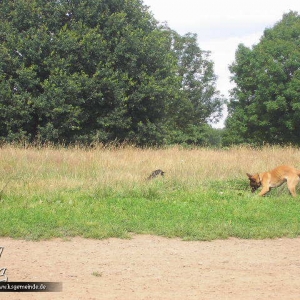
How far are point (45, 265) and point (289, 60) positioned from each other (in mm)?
34351

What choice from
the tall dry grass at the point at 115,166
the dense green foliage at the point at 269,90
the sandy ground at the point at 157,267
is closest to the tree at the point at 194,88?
the dense green foliage at the point at 269,90

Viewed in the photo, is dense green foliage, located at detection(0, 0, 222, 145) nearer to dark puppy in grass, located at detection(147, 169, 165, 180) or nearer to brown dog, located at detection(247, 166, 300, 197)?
dark puppy in grass, located at detection(147, 169, 165, 180)

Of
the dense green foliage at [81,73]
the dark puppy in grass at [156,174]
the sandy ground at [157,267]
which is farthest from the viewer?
the dense green foliage at [81,73]

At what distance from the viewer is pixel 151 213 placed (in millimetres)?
9406

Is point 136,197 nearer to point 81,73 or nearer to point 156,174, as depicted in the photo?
point 156,174

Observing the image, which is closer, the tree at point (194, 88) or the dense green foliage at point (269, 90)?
the dense green foliage at point (269, 90)

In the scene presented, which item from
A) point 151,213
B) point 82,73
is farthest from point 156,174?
point 82,73

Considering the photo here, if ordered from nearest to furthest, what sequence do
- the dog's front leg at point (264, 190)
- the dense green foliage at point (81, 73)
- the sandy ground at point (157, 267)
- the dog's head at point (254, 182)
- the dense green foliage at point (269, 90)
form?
the sandy ground at point (157, 267)
the dog's front leg at point (264, 190)
the dog's head at point (254, 182)
the dense green foliage at point (81, 73)
the dense green foliage at point (269, 90)

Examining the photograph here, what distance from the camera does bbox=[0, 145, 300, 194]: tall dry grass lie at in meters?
12.2

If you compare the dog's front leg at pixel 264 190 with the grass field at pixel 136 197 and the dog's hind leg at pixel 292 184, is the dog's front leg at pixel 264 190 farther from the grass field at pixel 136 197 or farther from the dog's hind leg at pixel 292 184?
the dog's hind leg at pixel 292 184

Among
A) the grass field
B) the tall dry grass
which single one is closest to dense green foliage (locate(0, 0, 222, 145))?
the tall dry grass

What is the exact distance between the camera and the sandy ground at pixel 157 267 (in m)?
5.27

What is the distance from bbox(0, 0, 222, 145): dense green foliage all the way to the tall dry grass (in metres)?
7.19

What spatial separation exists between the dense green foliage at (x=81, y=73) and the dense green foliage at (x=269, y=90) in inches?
457
